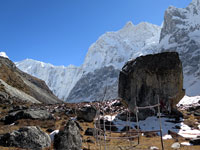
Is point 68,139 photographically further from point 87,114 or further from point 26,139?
point 87,114

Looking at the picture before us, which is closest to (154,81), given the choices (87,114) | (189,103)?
(87,114)

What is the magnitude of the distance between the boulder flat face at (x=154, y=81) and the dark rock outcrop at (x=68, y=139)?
15.5 m

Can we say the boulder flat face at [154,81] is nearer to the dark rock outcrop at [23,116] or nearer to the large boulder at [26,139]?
the dark rock outcrop at [23,116]

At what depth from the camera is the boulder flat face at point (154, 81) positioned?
25.9 m

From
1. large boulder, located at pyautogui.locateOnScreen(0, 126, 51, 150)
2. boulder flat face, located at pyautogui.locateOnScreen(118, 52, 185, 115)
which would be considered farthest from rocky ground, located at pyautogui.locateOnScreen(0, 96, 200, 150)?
boulder flat face, located at pyautogui.locateOnScreen(118, 52, 185, 115)

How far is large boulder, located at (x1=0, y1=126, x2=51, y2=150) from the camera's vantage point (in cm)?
1070

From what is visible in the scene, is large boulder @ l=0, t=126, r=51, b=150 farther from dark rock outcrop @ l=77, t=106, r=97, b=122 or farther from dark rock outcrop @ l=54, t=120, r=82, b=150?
dark rock outcrop @ l=77, t=106, r=97, b=122

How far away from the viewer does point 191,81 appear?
167 m

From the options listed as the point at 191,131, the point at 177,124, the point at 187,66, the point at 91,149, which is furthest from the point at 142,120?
the point at 187,66

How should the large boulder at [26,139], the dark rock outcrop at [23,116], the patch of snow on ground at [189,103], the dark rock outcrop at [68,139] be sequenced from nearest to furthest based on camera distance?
the large boulder at [26,139] → the dark rock outcrop at [68,139] → the dark rock outcrop at [23,116] → the patch of snow on ground at [189,103]

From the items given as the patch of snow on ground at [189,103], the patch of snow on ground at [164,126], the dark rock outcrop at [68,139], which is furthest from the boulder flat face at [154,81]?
the patch of snow on ground at [189,103]

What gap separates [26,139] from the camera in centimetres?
1096

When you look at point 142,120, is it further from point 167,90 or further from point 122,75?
point 122,75

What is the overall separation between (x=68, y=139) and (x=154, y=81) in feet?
58.3
